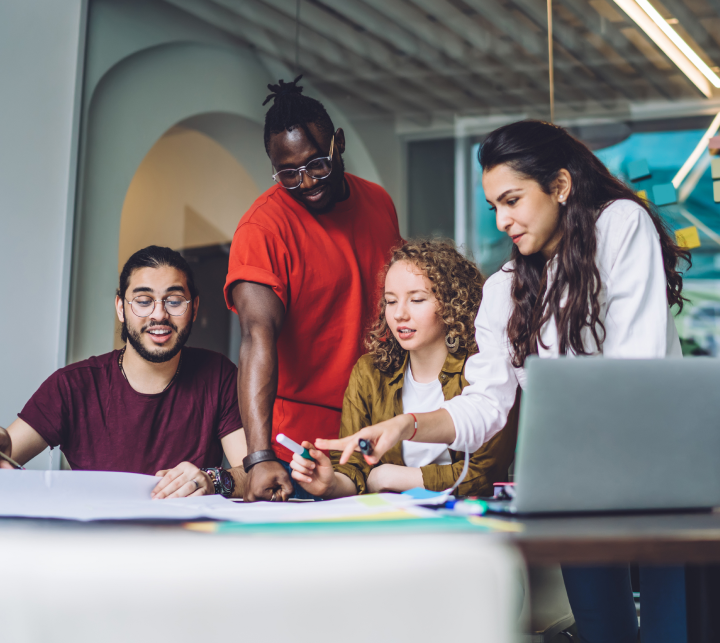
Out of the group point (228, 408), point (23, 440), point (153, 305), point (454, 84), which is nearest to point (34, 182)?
point (153, 305)

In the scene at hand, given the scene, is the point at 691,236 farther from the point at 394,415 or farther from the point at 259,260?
the point at 259,260

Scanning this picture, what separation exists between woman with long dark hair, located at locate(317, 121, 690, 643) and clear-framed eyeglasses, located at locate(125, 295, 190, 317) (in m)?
0.88

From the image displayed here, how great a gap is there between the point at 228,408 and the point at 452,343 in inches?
24.4

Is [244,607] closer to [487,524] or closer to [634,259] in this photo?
[487,524]

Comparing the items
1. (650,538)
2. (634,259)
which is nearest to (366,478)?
(634,259)

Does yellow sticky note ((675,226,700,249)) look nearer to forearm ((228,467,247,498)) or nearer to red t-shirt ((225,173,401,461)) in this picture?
red t-shirt ((225,173,401,461))

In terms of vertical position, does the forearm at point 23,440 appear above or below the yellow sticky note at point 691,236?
below

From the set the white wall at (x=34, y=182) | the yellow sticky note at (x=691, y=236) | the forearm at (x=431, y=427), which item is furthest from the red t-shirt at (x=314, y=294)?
the yellow sticky note at (x=691, y=236)

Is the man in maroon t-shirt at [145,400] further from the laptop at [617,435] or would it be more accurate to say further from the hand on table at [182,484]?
the laptop at [617,435]

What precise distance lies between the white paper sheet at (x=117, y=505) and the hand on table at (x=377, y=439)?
10 cm

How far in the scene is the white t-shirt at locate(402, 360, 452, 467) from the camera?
1.46 m

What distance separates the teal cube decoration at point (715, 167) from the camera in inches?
117

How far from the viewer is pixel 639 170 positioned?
3035 mm

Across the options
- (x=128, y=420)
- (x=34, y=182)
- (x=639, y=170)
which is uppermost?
(x=639, y=170)
